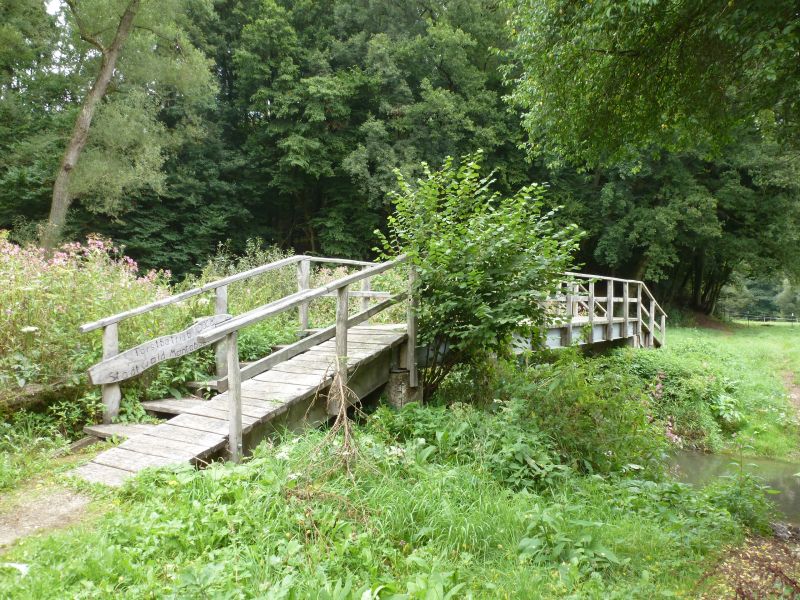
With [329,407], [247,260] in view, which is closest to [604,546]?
[329,407]

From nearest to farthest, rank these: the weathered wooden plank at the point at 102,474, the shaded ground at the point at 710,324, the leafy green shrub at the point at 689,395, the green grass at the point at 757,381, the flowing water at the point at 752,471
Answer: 1. the weathered wooden plank at the point at 102,474
2. the flowing water at the point at 752,471
3. the green grass at the point at 757,381
4. the leafy green shrub at the point at 689,395
5. the shaded ground at the point at 710,324

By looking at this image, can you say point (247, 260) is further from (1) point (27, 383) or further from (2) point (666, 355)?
(2) point (666, 355)

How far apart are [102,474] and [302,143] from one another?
20.8m

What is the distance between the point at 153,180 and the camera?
18.6 m

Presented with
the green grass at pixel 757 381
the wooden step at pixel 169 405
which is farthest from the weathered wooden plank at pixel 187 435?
the green grass at pixel 757 381

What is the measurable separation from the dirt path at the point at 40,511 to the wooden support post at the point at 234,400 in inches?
36.8

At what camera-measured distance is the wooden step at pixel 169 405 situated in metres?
4.92

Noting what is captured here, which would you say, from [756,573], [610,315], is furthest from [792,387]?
[756,573]

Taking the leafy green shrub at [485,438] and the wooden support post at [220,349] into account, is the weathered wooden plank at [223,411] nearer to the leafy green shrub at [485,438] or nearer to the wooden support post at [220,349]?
the wooden support post at [220,349]

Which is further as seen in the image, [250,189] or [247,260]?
[250,189]

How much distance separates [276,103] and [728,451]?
2176 centimetres

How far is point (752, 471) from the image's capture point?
30.1 ft

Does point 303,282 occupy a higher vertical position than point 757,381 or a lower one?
higher

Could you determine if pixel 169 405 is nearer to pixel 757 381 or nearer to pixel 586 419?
pixel 586 419
